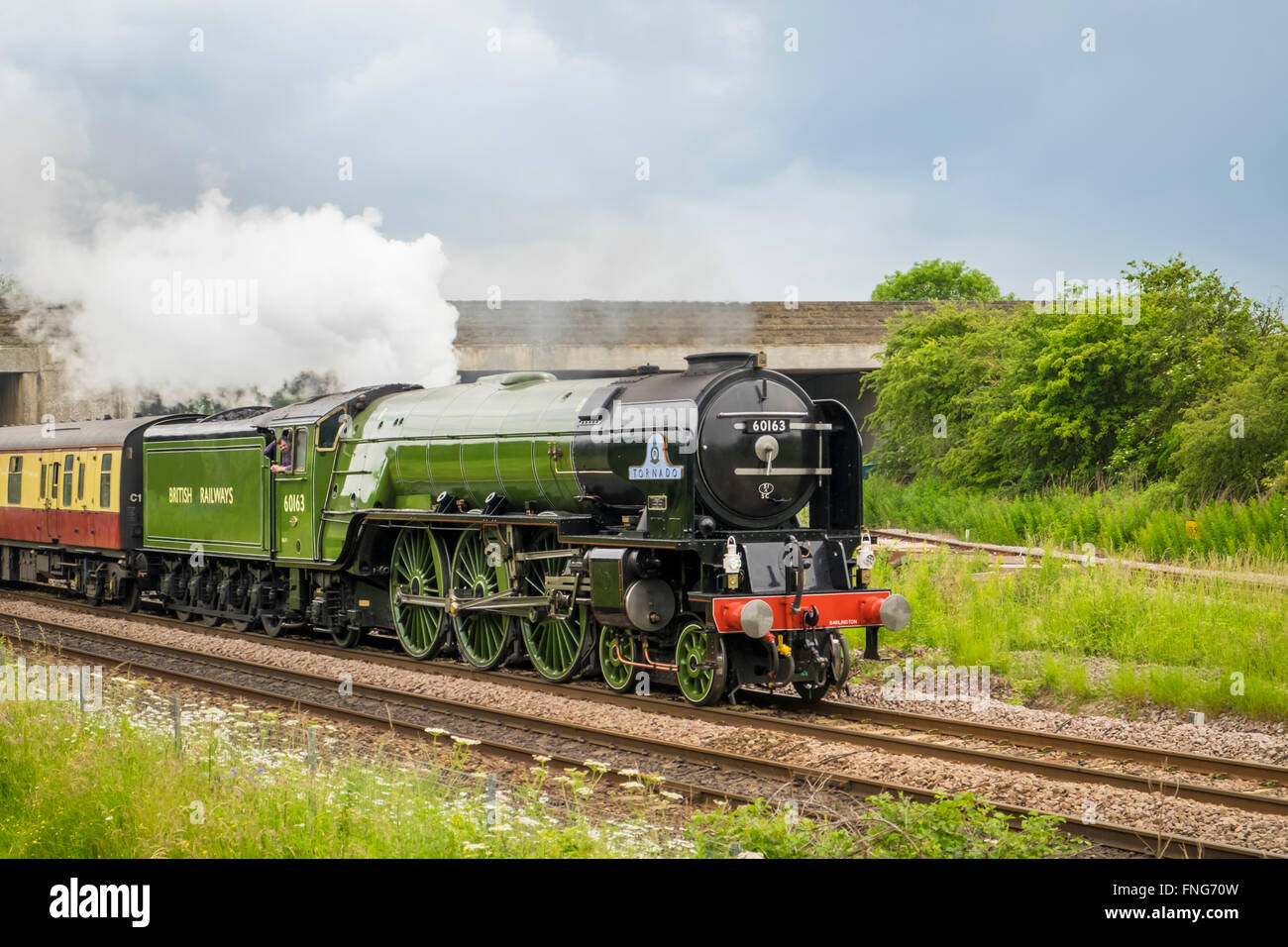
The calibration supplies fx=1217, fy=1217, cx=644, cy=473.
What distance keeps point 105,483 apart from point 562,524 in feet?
37.3

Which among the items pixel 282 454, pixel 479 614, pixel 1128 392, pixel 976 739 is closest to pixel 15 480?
pixel 282 454

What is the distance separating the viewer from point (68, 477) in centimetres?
2092

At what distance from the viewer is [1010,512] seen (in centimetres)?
2436

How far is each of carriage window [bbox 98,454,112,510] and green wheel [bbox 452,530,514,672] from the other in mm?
8814

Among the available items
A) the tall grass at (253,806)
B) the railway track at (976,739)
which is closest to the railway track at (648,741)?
the railway track at (976,739)

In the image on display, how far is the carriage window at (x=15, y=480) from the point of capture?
22.9 meters

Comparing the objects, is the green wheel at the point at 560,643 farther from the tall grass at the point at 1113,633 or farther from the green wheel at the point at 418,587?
the tall grass at the point at 1113,633

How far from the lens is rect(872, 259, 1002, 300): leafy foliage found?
66750mm

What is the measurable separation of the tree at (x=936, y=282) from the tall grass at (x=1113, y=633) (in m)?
52.9

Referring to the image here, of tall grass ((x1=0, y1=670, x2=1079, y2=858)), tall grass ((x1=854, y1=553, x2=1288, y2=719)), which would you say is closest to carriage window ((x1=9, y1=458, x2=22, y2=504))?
tall grass ((x1=0, y1=670, x2=1079, y2=858))

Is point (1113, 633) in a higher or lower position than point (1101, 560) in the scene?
lower

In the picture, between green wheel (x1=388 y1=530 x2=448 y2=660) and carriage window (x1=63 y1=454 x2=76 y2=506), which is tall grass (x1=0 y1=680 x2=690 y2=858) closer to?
green wheel (x1=388 y1=530 x2=448 y2=660)

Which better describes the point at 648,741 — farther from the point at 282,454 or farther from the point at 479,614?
the point at 282,454
